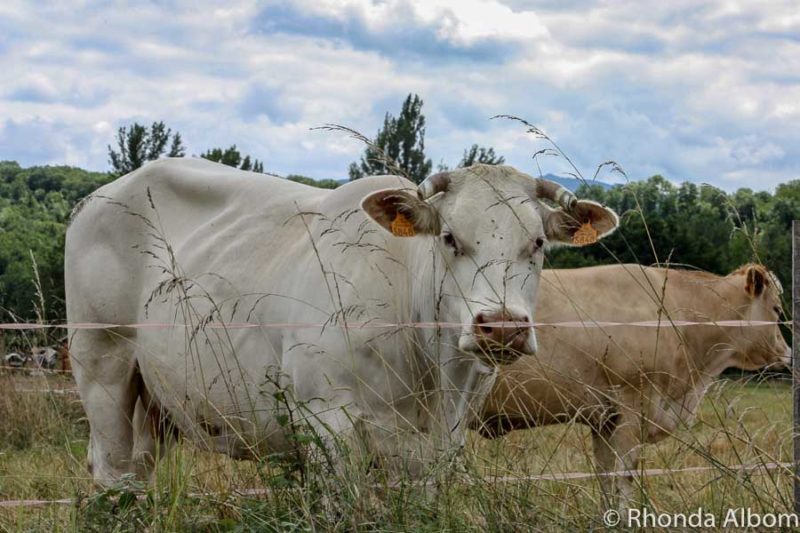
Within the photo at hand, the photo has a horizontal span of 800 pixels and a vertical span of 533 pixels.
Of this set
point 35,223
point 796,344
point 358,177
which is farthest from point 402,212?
point 35,223

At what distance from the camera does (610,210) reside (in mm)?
5125

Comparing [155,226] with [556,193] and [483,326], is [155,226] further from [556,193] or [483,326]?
[483,326]

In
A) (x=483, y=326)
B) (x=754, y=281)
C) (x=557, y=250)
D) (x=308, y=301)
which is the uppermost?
(x=483, y=326)

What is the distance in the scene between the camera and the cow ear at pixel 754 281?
28.6 feet

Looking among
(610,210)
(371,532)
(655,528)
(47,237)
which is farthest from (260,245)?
(47,237)

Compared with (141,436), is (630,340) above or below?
above

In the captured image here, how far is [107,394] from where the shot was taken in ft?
20.3

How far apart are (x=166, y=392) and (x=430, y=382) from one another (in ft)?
5.52

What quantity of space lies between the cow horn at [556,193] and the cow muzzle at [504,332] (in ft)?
3.44

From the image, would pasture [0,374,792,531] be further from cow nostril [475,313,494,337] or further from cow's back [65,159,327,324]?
cow's back [65,159,327,324]

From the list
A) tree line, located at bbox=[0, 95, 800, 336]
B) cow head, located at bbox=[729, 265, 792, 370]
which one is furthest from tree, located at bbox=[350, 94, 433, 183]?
cow head, located at bbox=[729, 265, 792, 370]

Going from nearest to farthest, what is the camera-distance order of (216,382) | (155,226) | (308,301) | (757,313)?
(308,301)
(216,382)
(155,226)
(757,313)

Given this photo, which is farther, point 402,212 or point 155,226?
point 155,226

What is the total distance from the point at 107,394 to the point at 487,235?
2.80 metres
